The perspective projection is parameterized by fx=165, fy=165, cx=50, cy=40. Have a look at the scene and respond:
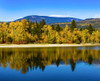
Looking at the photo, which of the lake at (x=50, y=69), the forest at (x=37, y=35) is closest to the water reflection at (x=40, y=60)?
the lake at (x=50, y=69)

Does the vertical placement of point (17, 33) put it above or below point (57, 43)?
above

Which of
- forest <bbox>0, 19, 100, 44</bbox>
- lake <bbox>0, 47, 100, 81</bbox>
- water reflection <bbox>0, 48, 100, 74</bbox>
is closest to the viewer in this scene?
lake <bbox>0, 47, 100, 81</bbox>

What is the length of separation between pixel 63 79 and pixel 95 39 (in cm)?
10484

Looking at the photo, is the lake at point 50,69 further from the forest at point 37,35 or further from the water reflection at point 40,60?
the forest at point 37,35

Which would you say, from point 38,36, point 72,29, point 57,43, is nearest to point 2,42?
point 38,36

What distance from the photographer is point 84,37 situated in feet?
376

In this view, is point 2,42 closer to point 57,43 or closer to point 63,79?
point 57,43

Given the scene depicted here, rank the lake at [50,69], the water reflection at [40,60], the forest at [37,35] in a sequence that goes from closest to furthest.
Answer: the lake at [50,69] < the water reflection at [40,60] < the forest at [37,35]

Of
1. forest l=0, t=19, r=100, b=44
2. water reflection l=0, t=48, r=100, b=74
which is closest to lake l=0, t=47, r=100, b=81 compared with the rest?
water reflection l=0, t=48, r=100, b=74

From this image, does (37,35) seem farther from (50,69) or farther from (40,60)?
(50,69)

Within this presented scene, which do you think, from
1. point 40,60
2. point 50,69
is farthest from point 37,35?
point 50,69

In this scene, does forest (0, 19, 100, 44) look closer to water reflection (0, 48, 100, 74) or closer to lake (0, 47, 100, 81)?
water reflection (0, 48, 100, 74)

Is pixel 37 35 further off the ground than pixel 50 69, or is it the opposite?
pixel 50 69

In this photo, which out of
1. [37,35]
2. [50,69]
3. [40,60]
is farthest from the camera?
[37,35]
